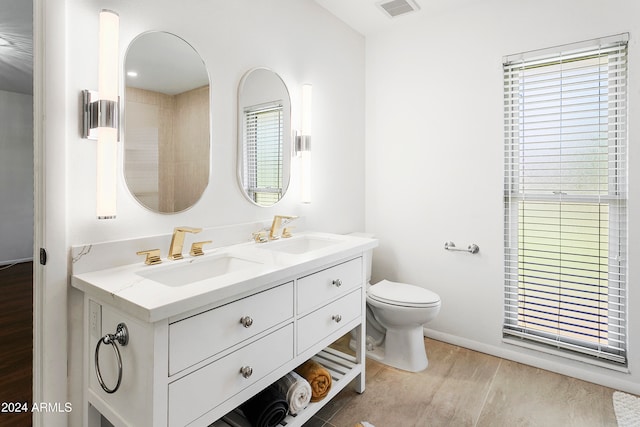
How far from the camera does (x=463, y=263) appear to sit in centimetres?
251

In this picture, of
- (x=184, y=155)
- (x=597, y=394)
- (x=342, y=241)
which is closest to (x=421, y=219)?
(x=342, y=241)

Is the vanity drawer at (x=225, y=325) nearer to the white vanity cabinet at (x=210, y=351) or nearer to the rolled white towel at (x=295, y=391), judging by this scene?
the white vanity cabinet at (x=210, y=351)

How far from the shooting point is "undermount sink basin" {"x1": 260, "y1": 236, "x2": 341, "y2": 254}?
1.93 meters

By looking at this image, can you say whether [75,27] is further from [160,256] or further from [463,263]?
[463,263]

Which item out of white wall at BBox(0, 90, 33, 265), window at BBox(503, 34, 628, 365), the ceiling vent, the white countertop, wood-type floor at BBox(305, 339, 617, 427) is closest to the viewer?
the white countertop

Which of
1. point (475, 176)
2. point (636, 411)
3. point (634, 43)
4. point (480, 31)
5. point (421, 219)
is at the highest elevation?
point (480, 31)

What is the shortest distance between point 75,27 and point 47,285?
0.92 meters

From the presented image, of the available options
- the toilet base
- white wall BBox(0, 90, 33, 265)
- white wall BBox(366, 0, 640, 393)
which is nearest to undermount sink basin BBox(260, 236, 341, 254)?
the toilet base

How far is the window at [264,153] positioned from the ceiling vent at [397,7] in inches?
43.0

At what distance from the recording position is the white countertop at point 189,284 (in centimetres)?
97

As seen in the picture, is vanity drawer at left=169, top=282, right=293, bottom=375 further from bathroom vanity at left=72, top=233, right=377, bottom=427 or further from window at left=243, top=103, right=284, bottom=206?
window at left=243, top=103, right=284, bottom=206

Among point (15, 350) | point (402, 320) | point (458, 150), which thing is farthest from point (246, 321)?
point (15, 350)

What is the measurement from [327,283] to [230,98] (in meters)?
1.08

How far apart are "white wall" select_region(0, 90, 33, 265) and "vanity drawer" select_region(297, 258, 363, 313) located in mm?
5626
